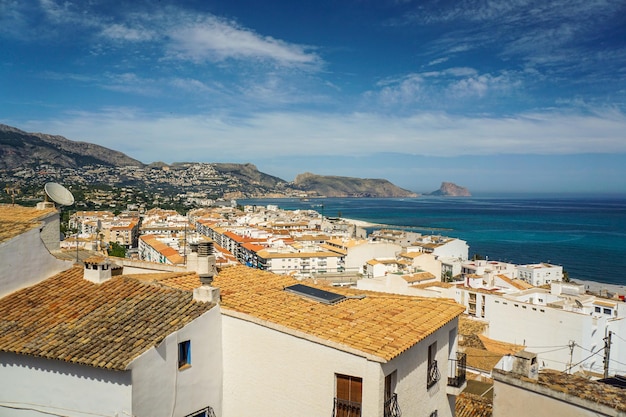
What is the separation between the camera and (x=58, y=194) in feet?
41.5

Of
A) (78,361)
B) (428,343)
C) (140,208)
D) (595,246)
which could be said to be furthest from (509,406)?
(140,208)

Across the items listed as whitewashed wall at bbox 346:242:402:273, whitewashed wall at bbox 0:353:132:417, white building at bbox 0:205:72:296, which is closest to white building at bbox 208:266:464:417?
whitewashed wall at bbox 0:353:132:417

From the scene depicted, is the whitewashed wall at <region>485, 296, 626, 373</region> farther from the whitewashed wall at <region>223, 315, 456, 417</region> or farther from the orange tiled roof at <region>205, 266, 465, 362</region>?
the whitewashed wall at <region>223, 315, 456, 417</region>

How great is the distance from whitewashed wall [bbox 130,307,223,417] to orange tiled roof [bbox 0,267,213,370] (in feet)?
0.59

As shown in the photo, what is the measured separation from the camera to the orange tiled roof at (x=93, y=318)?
6.77 meters

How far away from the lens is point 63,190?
13.1 meters

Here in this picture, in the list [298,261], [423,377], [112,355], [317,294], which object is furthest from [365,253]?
[112,355]

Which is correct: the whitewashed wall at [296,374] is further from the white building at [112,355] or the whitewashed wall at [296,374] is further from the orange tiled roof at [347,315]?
the white building at [112,355]

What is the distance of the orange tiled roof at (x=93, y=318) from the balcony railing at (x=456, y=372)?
486cm

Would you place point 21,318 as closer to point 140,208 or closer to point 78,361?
point 78,361

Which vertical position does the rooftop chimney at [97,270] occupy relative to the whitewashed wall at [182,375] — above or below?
above

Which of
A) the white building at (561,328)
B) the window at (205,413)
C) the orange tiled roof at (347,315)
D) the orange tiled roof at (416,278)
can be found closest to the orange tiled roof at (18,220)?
the orange tiled roof at (347,315)

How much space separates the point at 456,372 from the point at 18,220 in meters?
9.58

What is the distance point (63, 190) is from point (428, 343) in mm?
10463
